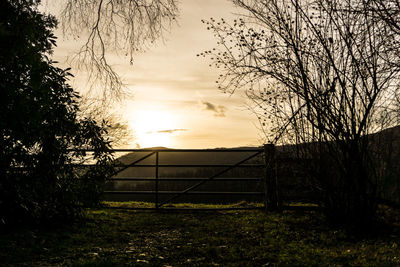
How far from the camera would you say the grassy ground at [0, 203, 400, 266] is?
4.27 meters

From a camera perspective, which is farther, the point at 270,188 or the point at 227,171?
the point at 227,171

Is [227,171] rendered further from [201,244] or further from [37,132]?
[37,132]

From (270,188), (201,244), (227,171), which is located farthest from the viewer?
(227,171)

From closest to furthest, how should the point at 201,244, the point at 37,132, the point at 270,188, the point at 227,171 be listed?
the point at 37,132 < the point at 201,244 < the point at 270,188 < the point at 227,171

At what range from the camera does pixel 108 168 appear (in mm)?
6430


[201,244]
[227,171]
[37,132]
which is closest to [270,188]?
[227,171]

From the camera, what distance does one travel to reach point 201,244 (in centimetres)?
522

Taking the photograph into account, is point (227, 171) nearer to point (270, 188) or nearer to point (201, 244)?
point (270, 188)

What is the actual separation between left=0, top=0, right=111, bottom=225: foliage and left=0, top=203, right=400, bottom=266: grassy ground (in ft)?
1.88

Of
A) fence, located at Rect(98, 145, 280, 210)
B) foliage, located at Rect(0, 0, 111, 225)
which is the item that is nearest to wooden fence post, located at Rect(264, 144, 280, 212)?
fence, located at Rect(98, 145, 280, 210)

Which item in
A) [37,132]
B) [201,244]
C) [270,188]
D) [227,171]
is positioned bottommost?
[201,244]

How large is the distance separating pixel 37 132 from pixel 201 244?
2.90 meters

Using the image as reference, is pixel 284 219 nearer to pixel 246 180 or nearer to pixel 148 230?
pixel 246 180

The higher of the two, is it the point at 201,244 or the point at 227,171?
the point at 227,171
